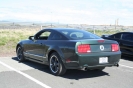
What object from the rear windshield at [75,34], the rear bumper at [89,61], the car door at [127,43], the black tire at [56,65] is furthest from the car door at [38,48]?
the car door at [127,43]

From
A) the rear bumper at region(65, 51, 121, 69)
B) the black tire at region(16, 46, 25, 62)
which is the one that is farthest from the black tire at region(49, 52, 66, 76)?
the black tire at region(16, 46, 25, 62)

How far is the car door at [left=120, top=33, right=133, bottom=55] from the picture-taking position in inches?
372

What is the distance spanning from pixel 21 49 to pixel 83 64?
377 centimetres

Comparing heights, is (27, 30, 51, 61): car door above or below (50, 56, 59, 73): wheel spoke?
above

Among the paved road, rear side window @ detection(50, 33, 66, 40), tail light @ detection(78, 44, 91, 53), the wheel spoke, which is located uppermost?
rear side window @ detection(50, 33, 66, 40)

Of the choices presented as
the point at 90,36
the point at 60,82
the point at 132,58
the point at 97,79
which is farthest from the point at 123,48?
the point at 60,82

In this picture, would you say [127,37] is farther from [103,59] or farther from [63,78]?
[63,78]

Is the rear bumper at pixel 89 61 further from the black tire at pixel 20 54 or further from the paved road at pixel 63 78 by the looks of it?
the black tire at pixel 20 54

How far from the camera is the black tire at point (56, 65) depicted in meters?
6.25

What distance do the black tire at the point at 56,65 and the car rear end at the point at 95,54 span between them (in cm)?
73

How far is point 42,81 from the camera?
5785 mm

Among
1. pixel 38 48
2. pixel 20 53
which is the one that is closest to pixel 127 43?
pixel 38 48

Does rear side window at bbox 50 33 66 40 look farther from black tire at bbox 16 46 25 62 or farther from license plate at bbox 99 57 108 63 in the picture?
black tire at bbox 16 46 25 62

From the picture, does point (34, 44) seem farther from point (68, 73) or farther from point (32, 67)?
point (68, 73)
